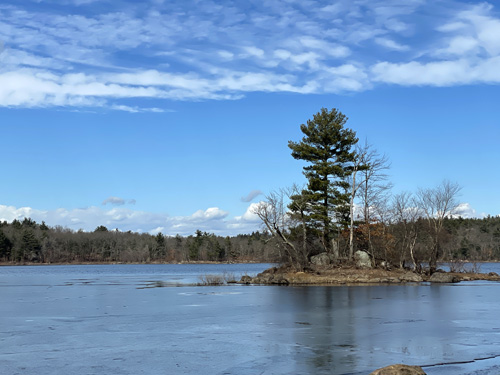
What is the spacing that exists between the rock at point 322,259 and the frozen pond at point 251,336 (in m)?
19.5

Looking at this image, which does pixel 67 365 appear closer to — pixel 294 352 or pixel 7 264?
A: pixel 294 352

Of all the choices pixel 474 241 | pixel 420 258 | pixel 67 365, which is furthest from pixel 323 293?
pixel 474 241

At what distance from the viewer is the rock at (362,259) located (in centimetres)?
5209

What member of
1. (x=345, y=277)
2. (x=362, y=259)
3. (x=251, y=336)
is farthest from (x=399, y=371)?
(x=362, y=259)

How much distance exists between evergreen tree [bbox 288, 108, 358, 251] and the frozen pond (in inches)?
847

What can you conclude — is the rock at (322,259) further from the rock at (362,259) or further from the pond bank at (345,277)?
the rock at (362,259)

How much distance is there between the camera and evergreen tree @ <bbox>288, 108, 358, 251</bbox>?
2136 inches

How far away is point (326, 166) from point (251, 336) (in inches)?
1443

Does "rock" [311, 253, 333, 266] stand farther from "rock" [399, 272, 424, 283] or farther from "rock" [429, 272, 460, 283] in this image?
"rock" [429, 272, 460, 283]

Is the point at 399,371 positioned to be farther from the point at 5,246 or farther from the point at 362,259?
the point at 5,246

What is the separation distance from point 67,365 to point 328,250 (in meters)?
41.7

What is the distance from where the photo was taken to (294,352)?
53.5 feet

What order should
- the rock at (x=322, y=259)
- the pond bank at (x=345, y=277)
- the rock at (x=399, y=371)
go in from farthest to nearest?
the rock at (x=322, y=259)
the pond bank at (x=345, y=277)
the rock at (x=399, y=371)

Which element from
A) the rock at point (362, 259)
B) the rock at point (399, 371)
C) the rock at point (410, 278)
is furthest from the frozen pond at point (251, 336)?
the rock at point (362, 259)
